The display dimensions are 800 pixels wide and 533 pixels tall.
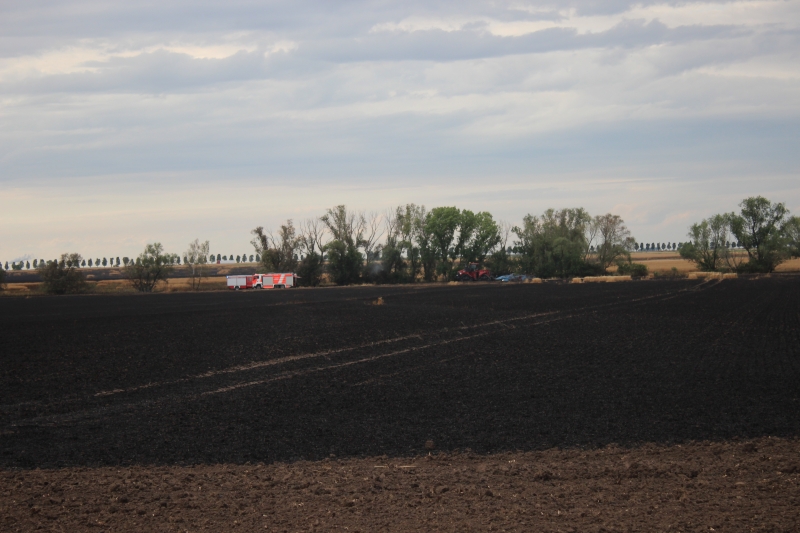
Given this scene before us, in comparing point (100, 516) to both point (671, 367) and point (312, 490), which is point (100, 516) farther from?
point (671, 367)

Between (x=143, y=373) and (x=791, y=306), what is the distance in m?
27.2

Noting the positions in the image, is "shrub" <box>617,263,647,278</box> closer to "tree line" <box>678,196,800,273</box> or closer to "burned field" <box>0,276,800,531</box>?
"tree line" <box>678,196,800,273</box>

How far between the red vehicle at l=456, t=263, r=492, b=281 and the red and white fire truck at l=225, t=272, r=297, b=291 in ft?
68.9

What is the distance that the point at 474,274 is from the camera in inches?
3457

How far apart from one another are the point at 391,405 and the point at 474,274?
76966mm

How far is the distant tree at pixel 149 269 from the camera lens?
82625mm

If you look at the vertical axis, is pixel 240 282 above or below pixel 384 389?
above

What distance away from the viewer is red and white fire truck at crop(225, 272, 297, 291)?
266ft

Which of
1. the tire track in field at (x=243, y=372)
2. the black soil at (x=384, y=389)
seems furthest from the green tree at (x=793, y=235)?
the tire track in field at (x=243, y=372)

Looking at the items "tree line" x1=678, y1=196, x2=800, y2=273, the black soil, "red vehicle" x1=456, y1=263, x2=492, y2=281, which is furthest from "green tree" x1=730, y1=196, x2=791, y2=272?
the black soil

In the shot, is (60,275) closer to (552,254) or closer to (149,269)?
(149,269)

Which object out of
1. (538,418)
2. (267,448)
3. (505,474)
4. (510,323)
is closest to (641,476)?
(505,474)

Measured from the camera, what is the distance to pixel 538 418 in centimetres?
1028

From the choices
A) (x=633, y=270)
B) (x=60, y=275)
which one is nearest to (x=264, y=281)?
(x=60, y=275)
